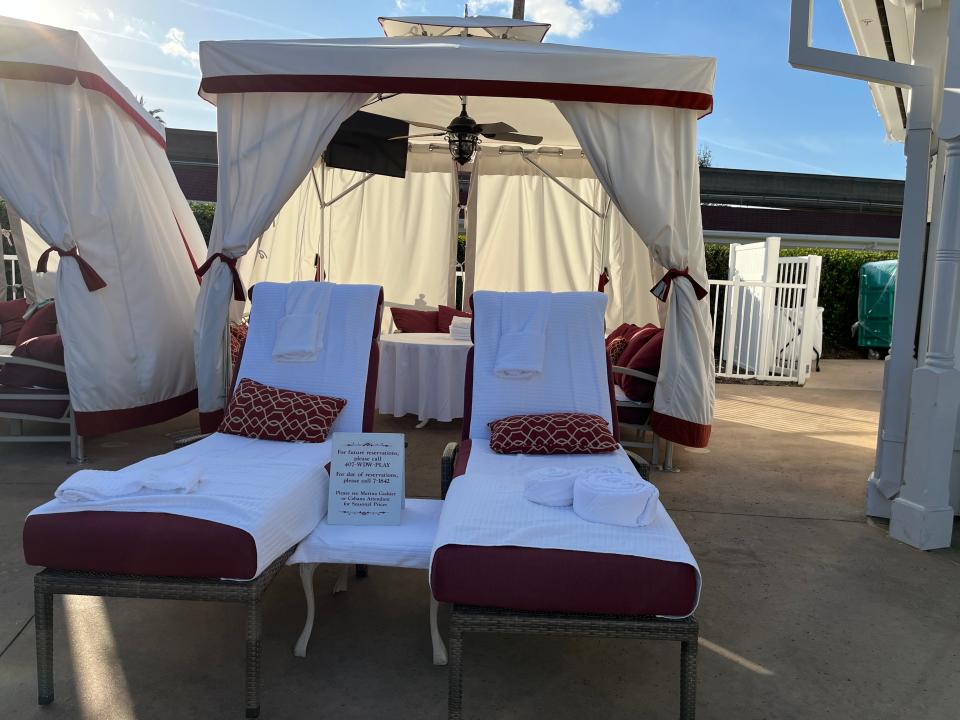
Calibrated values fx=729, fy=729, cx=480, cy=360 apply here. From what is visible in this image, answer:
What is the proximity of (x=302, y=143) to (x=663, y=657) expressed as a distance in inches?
144

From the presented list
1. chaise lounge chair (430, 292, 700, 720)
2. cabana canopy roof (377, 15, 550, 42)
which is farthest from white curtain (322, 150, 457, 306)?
chaise lounge chair (430, 292, 700, 720)

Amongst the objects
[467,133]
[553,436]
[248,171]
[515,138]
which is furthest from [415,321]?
[553,436]

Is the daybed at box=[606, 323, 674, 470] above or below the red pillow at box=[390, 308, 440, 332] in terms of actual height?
below

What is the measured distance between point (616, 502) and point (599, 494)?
0.19ft

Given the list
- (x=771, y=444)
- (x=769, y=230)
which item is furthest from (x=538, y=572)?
(x=769, y=230)

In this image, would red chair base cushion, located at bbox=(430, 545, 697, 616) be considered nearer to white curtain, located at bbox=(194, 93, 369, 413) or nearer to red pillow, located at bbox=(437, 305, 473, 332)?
white curtain, located at bbox=(194, 93, 369, 413)

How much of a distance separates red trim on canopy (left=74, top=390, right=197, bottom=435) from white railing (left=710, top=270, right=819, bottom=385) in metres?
6.00

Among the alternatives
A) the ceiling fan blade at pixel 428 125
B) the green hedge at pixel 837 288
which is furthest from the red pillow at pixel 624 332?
the green hedge at pixel 837 288

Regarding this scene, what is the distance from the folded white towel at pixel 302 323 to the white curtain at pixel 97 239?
164cm

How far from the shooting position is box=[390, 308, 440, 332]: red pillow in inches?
287

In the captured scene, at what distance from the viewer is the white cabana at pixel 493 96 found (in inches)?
175

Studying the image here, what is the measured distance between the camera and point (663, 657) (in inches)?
97.3

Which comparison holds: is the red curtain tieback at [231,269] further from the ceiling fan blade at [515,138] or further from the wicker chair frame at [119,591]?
the wicker chair frame at [119,591]

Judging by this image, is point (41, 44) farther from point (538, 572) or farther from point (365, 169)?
point (538, 572)
